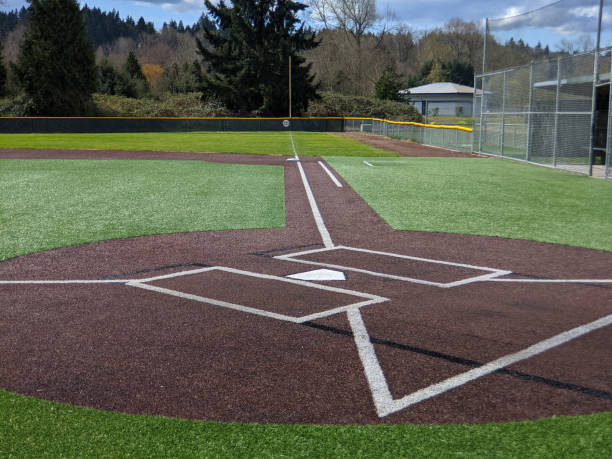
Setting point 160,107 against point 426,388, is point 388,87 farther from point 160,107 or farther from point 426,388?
point 426,388

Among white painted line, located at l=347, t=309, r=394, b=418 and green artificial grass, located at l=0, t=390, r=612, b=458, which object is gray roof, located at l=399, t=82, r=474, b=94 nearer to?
white painted line, located at l=347, t=309, r=394, b=418

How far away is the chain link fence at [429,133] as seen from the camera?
1104 inches

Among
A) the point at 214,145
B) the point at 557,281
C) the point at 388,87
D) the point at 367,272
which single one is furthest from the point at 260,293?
the point at 388,87

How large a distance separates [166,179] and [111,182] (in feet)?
5.02

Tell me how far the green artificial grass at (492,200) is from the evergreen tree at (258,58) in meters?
46.2

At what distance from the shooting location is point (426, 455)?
2928mm

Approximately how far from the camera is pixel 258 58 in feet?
210

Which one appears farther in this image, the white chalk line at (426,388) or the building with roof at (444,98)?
the building with roof at (444,98)

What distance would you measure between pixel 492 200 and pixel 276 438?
33.9ft

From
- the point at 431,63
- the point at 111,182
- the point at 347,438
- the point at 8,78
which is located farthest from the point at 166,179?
the point at 431,63

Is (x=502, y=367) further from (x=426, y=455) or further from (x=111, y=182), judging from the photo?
(x=111, y=182)

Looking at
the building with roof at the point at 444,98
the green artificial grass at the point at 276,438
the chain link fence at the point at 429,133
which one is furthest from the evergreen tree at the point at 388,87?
the green artificial grass at the point at 276,438

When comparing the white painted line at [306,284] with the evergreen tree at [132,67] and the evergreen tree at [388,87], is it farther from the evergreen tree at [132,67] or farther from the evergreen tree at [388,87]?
the evergreen tree at [132,67]

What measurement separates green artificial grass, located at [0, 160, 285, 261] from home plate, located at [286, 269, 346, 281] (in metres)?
3.04
